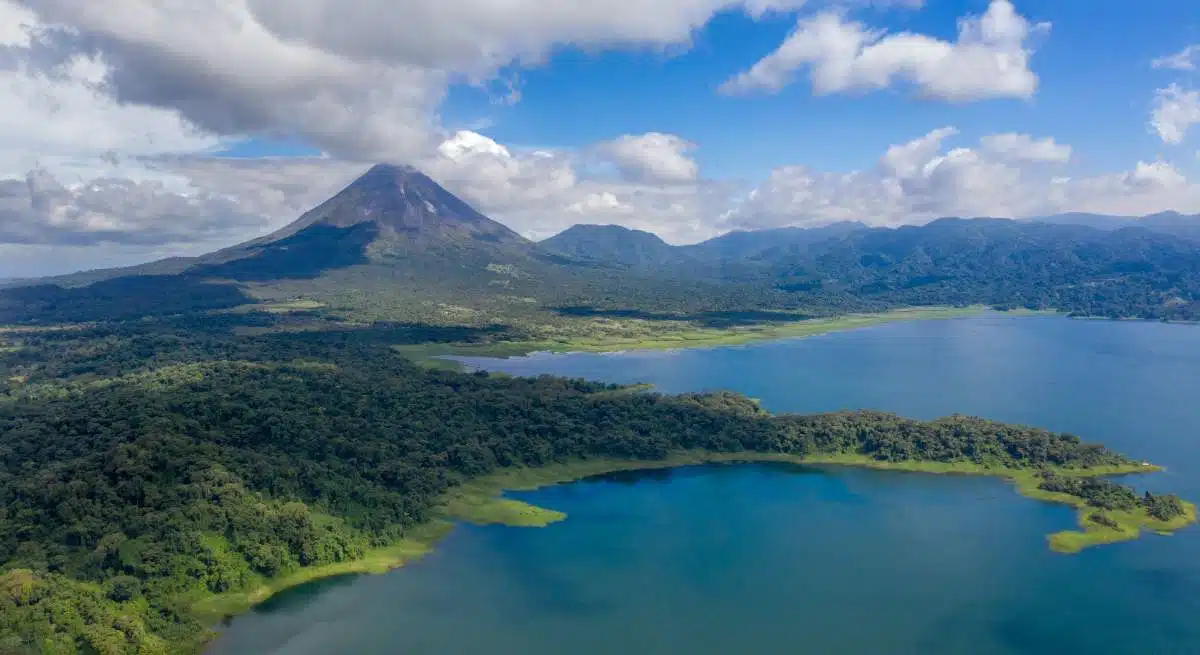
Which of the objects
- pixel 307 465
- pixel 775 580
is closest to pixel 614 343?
pixel 307 465

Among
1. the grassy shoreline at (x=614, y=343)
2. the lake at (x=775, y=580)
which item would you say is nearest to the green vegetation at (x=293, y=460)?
the lake at (x=775, y=580)

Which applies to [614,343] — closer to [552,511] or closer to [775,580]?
[552,511]

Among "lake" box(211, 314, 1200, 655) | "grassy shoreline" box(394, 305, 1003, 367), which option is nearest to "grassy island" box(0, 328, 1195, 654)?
"lake" box(211, 314, 1200, 655)

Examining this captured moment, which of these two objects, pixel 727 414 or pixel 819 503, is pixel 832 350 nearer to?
pixel 727 414

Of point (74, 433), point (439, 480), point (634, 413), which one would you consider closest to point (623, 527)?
point (439, 480)

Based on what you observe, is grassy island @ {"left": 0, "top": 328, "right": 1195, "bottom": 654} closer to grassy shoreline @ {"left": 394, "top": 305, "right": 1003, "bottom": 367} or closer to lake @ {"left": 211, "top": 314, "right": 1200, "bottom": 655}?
lake @ {"left": 211, "top": 314, "right": 1200, "bottom": 655}
